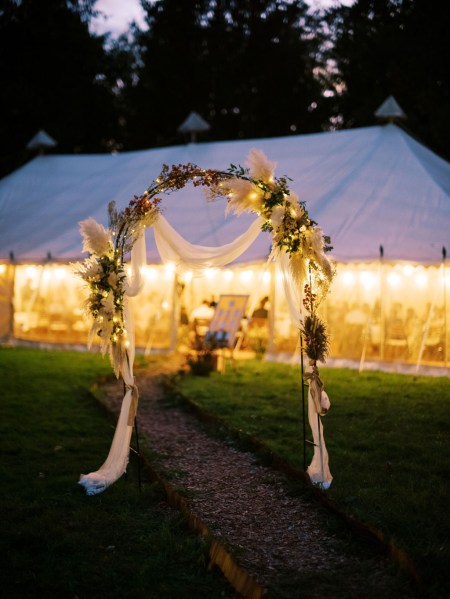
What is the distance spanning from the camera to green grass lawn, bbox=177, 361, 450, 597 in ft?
14.3

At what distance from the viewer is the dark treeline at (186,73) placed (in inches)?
843

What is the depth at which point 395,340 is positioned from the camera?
10.6 metres

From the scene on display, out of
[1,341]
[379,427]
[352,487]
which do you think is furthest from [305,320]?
[1,341]

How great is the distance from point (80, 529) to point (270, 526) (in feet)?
4.04

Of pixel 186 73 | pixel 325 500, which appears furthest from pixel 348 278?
pixel 186 73

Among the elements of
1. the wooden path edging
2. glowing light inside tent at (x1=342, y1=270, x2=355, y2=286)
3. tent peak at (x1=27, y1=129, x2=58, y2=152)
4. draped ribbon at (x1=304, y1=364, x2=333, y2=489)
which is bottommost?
the wooden path edging

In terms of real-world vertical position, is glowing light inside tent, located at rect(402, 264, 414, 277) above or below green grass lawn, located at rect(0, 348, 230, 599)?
above

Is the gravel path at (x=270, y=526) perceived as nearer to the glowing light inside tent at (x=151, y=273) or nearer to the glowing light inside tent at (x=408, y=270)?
the glowing light inside tent at (x=408, y=270)

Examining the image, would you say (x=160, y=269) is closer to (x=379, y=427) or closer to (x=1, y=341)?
(x=1, y=341)

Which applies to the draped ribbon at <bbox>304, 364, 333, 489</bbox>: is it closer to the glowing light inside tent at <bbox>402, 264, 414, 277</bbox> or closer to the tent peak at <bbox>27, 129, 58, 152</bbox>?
the glowing light inside tent at <bbox>402, 264, 414, 277</bbox>

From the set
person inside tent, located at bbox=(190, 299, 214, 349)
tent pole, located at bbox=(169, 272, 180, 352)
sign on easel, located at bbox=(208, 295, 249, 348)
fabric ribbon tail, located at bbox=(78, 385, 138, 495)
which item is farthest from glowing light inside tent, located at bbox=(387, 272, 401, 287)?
fabric ribbon tail, located at bbox=(78, 385, 138, 495)

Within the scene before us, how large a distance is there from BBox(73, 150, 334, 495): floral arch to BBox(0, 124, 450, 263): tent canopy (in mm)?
5014

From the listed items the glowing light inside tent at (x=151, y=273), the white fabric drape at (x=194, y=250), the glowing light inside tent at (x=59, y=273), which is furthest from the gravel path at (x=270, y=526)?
the glowing light inside tent at (x=59, y=273)

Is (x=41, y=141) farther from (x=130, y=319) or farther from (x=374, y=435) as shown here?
(x=374, y=435)
